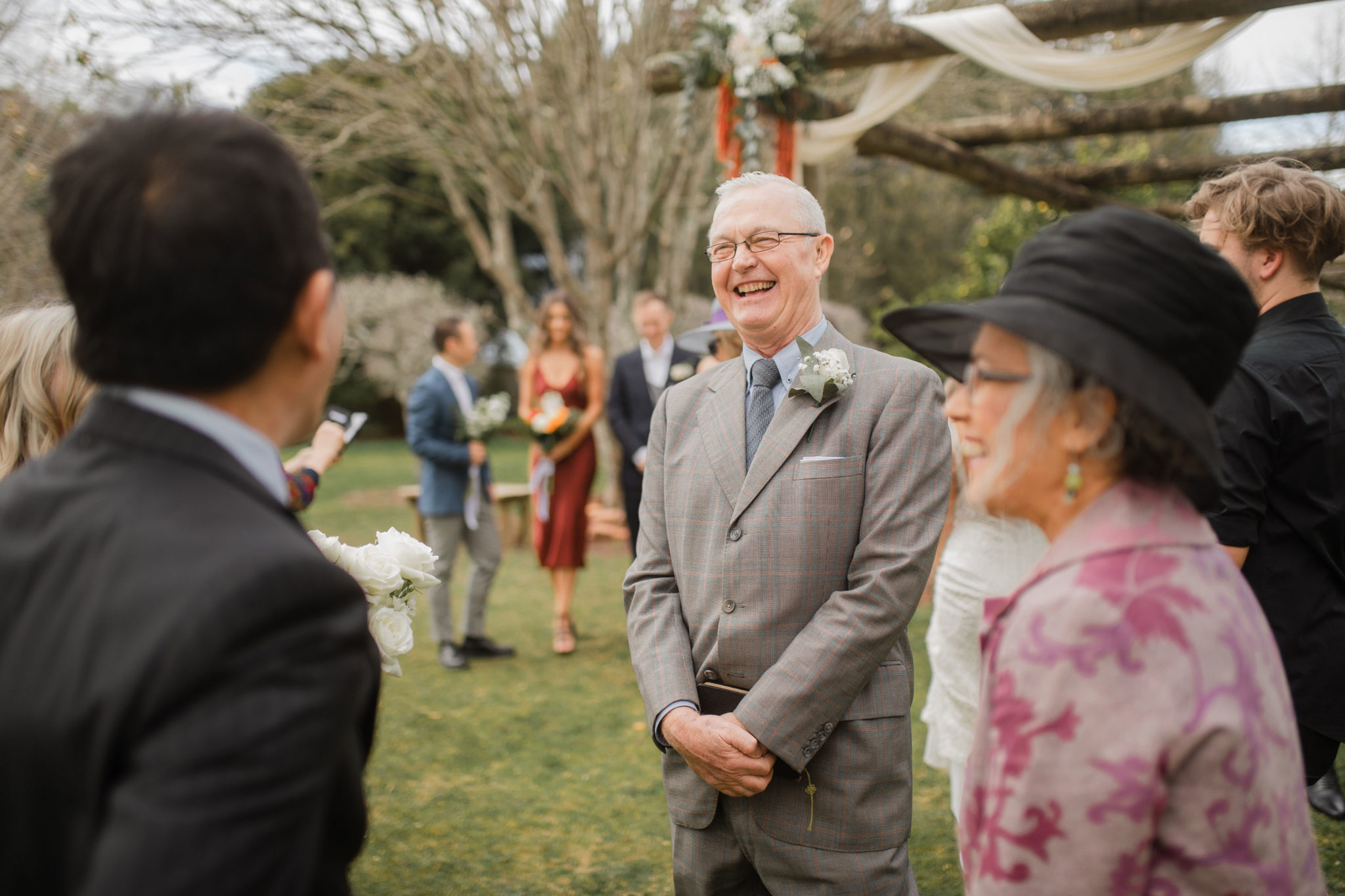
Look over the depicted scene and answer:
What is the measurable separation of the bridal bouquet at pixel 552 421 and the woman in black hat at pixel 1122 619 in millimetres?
5598

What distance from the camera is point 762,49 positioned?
5.98 m

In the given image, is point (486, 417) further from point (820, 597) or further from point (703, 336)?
point (820, 597)

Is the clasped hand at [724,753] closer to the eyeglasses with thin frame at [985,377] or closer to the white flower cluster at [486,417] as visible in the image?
the eyeglasses with thin frame at [985,377]

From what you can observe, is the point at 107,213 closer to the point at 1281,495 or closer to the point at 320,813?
the point at 320,813

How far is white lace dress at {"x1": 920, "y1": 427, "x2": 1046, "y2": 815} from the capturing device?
3.55 m

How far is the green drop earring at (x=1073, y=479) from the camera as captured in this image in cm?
128

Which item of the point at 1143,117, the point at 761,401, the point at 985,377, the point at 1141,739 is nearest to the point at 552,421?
the point at 761,401

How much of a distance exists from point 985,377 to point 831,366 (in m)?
0.98

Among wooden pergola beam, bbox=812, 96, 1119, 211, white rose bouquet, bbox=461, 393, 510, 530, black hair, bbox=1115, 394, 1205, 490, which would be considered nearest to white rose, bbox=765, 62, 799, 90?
wooden pergola beam, bbox=812, 96, 1119, 211

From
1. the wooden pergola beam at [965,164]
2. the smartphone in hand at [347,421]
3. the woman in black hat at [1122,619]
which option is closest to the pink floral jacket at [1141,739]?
the woman in black hat at [1122,619]

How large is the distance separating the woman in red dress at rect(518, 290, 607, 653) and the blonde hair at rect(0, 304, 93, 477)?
4.70 meters

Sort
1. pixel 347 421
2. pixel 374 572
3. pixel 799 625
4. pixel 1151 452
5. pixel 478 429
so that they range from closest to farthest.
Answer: pixel 1151 452, pixel 374 572, pixel 799 625, pixel 347 421, pixel 478 429

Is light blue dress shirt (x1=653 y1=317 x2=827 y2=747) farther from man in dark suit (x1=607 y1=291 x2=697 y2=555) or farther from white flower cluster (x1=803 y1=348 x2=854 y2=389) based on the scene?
man in dark suit (x1=607 y1=291 x2=697 y2=555)

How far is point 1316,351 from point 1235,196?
478 millimetres
